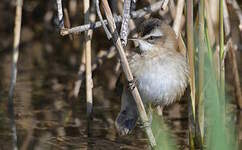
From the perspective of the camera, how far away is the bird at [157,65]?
4785 mm

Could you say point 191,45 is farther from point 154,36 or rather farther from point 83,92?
point 83,92

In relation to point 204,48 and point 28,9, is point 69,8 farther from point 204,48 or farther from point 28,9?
point 204,48

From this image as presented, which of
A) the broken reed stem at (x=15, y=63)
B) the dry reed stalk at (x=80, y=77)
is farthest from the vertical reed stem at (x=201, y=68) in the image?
the dry reed stalk at (x=80, y=77)

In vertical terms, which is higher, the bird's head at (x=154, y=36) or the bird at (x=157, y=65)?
the bird's head at (x=154, y=36)

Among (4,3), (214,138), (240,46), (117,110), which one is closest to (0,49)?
(4,3)

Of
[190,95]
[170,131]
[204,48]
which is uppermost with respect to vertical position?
Result: [204,48]

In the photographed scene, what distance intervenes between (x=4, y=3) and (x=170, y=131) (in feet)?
12.0

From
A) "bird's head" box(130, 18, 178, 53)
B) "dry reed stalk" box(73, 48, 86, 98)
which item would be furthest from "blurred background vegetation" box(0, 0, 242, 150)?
"bird's head" box(130, 18, 178, 53)

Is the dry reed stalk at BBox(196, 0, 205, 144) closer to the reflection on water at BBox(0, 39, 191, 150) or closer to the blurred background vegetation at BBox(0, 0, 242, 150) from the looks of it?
the blurred background vegetation at BBox(0, 0, 242, 150)

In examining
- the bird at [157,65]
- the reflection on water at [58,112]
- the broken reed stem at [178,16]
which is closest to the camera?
the bird at [157,65]

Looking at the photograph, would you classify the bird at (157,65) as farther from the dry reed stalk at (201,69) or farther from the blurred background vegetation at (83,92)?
the dry reed stalk at (201,69)

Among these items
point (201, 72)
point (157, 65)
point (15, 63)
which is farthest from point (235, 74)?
point (15, 63)

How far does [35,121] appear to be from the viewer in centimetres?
573

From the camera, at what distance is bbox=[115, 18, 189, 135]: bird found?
4.79 metres
